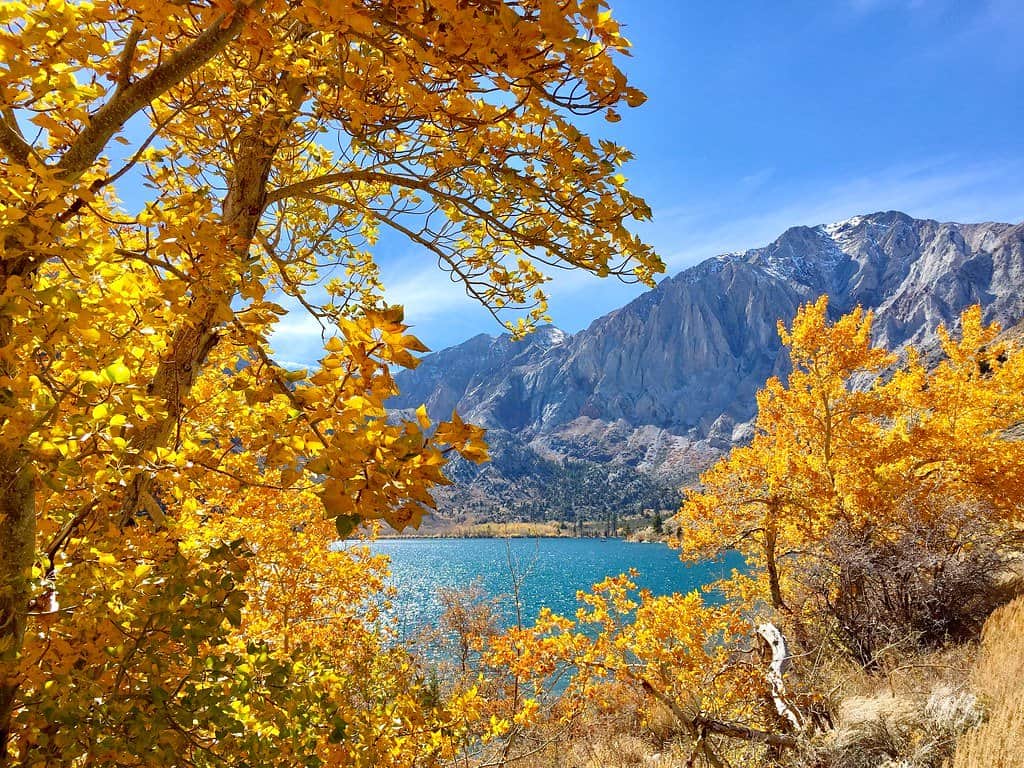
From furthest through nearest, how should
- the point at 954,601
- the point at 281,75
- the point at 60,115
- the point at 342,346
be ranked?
the point at 954,601 < the point at 281,75 < the point at 60,115 < the point at 342,346

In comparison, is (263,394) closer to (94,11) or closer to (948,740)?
(94,11)

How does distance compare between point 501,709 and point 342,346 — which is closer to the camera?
point 342,346

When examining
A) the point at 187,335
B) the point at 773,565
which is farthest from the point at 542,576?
the point at 187,335

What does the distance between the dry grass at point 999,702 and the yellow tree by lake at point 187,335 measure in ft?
12.8

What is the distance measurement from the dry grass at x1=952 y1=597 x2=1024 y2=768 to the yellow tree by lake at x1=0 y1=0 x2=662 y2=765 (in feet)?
12.8

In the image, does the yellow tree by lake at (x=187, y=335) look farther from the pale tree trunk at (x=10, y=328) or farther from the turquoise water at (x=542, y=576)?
the turquoise water at (x=542, y=576)

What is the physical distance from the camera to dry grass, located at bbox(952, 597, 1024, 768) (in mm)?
3465

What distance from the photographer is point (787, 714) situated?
17.9 ft

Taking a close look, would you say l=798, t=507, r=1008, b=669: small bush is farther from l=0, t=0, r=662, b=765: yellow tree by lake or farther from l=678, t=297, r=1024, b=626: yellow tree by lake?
l=0, t=0, r=662, b=765: yellow tree by lake

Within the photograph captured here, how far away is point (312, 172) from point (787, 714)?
6.48 m

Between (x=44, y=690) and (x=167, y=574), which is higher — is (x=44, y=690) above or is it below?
below

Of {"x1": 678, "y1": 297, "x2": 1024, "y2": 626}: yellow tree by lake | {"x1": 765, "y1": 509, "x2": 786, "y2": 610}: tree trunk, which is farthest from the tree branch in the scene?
{"x1": 765, "y1": 509, "x2": 786, "y2": 610}: tree trunk

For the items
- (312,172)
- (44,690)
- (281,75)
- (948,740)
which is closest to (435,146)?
(281,75)

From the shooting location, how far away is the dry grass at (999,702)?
346 centimetres
